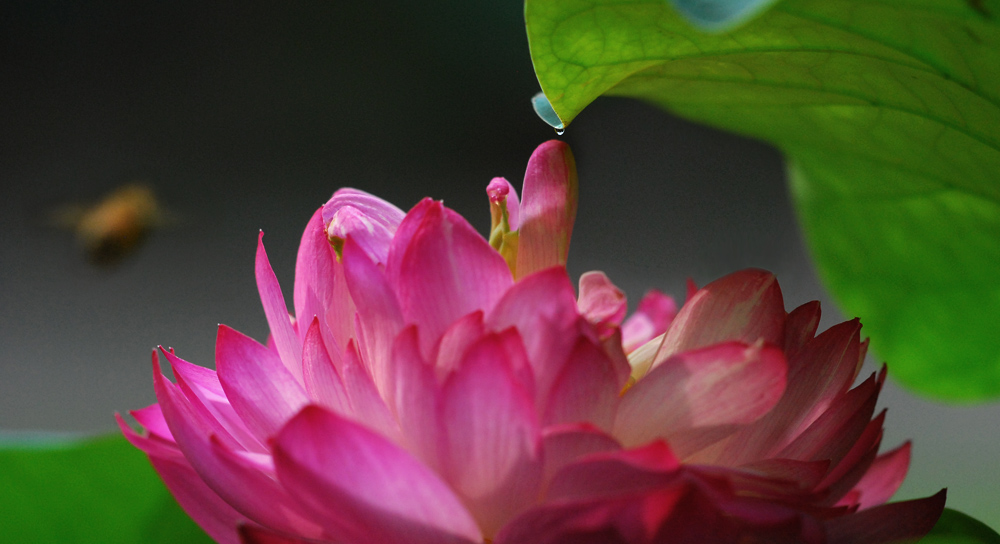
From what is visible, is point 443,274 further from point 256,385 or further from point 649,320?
point 649,320

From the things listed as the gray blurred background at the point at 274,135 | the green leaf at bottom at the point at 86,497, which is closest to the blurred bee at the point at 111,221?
the gray blurred background at the point at 274,135

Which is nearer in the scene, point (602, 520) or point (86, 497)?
point (602, 520)

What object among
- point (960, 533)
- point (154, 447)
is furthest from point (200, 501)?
point (960, 533)

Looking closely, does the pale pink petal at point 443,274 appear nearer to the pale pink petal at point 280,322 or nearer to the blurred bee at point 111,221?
the pale pink petal at point 280,322

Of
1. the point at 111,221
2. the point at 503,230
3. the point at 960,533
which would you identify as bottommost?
the point at 960,533

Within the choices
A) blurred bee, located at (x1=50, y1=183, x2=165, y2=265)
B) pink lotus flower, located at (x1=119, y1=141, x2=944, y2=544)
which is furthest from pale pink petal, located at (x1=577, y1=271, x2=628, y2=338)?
blurred bee, located at (x1=50, y1=183, x2=165, y2=265)

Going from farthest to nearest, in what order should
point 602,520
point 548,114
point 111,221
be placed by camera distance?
1. point 111,221
2. point 548,114
3. point 602,520

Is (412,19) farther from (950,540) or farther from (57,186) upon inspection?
(950,540)
